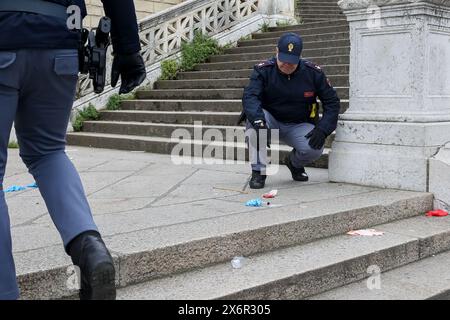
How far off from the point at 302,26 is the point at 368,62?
647 centimetres

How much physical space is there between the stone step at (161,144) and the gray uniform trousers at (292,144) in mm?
804

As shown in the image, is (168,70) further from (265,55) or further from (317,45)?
(317,45)

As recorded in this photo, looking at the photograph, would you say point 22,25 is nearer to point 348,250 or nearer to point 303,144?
point 348,250

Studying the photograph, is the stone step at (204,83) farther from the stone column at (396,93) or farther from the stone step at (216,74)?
the stone column at (396,93)

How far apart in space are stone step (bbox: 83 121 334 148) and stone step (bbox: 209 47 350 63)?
94.1 inches

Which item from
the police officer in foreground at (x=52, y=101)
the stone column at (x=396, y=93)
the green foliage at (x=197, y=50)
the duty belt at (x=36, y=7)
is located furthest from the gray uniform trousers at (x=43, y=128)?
the green foliage at (x=197, y=50)

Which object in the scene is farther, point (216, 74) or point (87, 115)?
point (216, 74)

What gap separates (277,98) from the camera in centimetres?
546

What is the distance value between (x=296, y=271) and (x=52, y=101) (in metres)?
1.74

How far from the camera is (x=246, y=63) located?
33.5 ft

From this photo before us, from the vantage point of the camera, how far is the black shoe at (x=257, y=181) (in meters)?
5.22

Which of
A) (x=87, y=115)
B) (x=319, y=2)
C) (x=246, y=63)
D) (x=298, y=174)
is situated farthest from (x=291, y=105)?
(x=319, y=2)

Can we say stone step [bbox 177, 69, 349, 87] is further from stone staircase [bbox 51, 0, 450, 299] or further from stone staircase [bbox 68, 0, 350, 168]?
stone staircase [bbox 51, 0, 450, 299]

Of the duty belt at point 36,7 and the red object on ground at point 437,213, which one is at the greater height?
the duty belt at point 36,7
